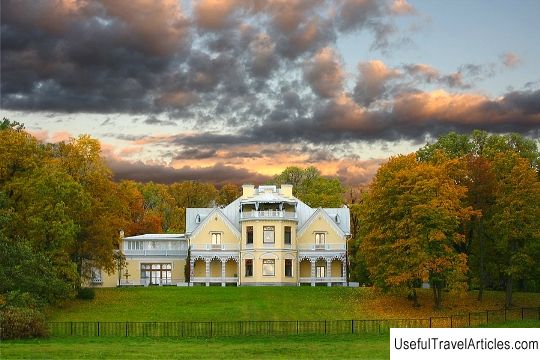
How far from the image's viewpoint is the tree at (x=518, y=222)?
6231 cm

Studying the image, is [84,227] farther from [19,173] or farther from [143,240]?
[143,240]

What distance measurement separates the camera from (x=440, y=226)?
204 ft

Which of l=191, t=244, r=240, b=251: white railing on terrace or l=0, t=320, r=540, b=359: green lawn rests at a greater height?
l=191, t=244, r=240, b=251: white railing on terrace

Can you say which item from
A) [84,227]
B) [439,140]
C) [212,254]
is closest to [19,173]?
[84,227]

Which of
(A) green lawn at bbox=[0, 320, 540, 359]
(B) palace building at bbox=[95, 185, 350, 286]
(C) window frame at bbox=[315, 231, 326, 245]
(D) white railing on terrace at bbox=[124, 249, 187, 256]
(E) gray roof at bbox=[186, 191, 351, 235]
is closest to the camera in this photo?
(A) green lawn at bbox=[0, 320, 540, 359]

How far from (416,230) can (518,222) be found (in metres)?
7.79

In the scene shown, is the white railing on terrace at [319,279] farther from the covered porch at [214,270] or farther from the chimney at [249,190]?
the chimney at [249,190]

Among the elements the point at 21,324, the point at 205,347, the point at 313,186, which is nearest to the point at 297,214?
the point at 313,186

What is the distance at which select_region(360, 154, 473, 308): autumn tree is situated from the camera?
60.8 metres

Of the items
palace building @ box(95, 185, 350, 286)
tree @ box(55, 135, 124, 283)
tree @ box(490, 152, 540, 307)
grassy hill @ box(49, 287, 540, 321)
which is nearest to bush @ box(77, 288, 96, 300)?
grassy hill @ box(49, 287, 540, 321)

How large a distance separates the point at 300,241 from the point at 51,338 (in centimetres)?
4536

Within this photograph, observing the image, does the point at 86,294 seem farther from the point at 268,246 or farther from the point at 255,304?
the point at 268,246

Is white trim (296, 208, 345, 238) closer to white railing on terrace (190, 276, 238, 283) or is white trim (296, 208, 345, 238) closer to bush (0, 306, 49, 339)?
white railing on terrace (190, 276, 238, 283)

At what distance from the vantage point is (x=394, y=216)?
2517 inches
